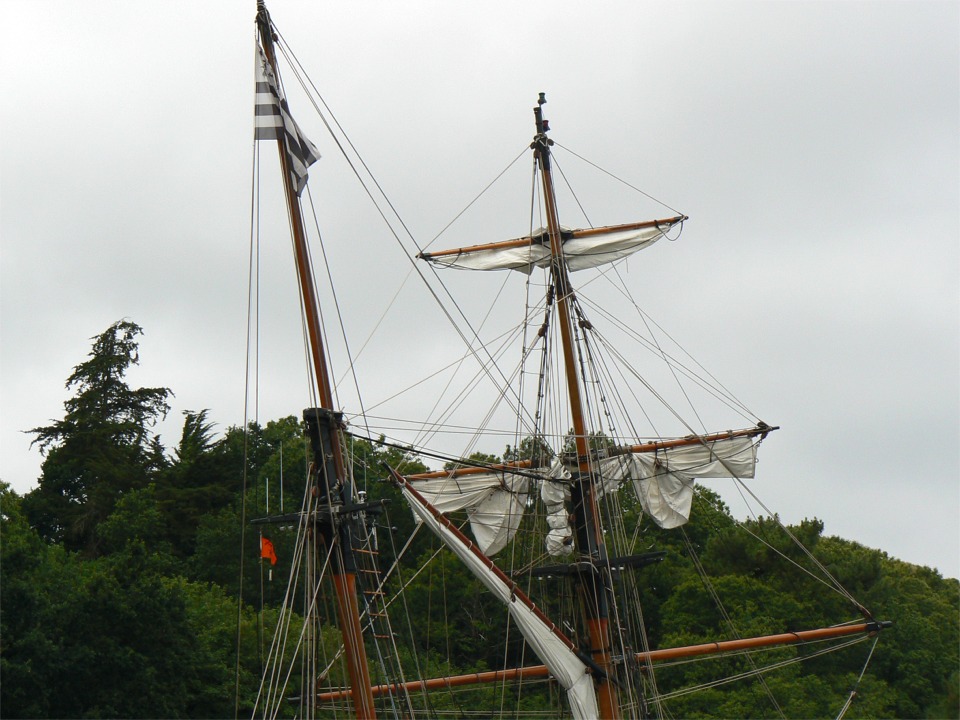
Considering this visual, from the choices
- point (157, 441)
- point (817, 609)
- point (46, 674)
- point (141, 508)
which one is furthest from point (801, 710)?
point (157, 441)

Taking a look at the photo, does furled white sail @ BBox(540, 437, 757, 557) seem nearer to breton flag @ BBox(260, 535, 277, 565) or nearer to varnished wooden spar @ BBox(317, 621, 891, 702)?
varnished wooden spar @ BBox(317, 621, 891, 702)

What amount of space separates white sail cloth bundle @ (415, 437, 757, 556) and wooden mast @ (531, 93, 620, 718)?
625 millimetres

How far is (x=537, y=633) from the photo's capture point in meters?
28.5

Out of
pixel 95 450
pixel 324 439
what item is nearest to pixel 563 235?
pixel 324 439

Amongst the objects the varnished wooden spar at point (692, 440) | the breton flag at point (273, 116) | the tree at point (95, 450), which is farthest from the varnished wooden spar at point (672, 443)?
the tree at point (95, 450)

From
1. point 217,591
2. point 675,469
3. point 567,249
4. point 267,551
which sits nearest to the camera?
point 267,551

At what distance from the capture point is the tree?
190 feet

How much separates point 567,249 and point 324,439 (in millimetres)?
13997

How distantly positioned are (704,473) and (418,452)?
36.4ft

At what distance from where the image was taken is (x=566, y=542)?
103ft

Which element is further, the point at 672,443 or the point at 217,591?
the point at 217,591

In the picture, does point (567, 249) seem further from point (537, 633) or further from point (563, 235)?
point (537, 633)

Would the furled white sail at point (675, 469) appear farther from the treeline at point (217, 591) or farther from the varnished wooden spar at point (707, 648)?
the varnished wooden spar at point (707, 648)

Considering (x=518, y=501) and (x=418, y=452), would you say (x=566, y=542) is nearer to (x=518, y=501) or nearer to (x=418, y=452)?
(x=518, y=501)
